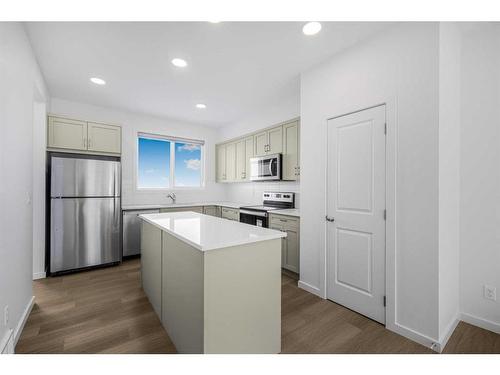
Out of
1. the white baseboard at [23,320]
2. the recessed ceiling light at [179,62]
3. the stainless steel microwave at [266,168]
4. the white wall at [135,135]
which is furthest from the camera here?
the white wall at [135,135]

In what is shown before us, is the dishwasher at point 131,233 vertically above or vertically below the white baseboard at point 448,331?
above

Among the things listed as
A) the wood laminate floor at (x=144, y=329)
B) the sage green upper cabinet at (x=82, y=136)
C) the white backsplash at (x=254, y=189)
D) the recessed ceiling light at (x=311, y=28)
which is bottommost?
the wood laminate floor at (x=144, y=329)

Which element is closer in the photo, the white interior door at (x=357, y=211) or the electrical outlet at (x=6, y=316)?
the electrical outlet at (x=6, y=316)

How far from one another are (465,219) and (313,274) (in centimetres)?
151

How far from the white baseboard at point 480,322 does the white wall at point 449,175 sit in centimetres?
8

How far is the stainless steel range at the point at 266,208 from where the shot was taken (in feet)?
11.6

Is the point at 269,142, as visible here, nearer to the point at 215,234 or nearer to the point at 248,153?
the point at 248,153

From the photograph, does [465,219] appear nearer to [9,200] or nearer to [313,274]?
[313,274]

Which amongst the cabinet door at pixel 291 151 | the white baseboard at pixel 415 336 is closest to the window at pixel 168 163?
the cabinet door at pixel 291 151

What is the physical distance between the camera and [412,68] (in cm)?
185

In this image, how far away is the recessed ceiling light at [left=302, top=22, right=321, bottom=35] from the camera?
77.5 inches

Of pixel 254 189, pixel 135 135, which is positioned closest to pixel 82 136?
pixel 135 135

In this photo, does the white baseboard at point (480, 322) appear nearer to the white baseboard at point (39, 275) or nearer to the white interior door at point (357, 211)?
the white interior door at point (357, 211)
